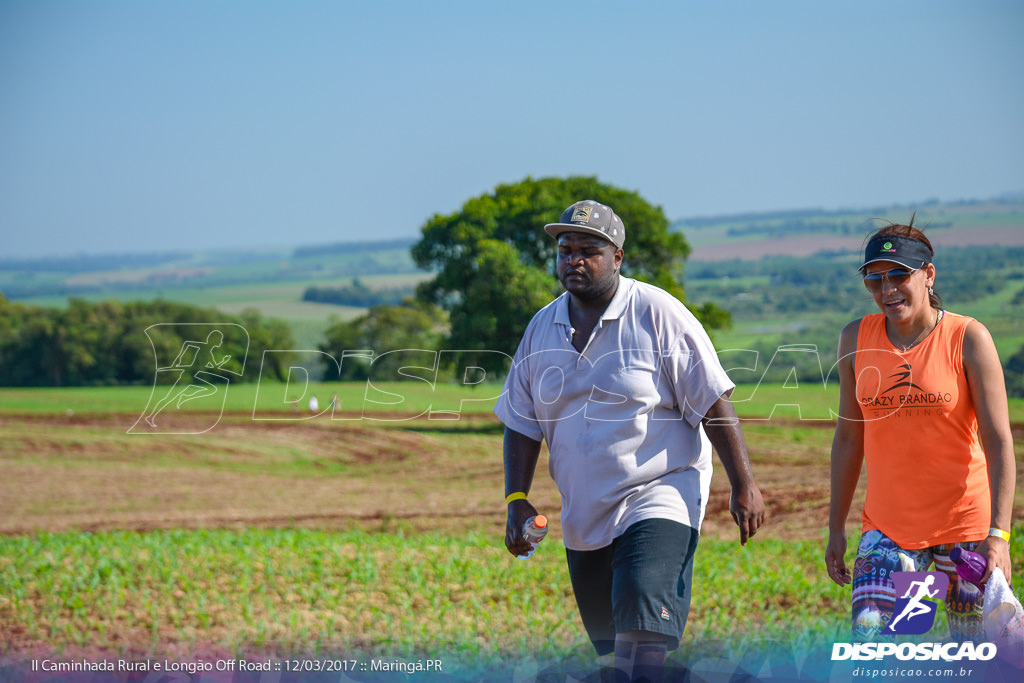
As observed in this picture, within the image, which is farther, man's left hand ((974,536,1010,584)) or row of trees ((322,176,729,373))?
row of trees ((322,176,729,373))

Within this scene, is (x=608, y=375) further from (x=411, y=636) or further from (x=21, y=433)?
(x=21, y=433)

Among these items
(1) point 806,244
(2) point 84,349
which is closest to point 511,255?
(2) point 84,349

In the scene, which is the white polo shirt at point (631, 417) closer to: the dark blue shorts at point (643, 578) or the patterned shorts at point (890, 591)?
the dark blue shorts at point (643, 578)

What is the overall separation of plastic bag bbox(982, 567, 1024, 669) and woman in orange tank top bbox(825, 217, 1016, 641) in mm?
39

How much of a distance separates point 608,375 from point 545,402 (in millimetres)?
307

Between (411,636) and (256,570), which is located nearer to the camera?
(411,636)

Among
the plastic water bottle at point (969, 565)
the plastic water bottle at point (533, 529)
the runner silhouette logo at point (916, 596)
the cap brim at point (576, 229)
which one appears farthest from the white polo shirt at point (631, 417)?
the plastic water bottle at point (969, 565)

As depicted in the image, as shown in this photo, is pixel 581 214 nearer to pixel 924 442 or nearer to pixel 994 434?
pixel 924 442

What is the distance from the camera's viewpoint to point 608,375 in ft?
12.0

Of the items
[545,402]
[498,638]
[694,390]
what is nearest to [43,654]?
[498,638]

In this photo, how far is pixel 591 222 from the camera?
3719 mm

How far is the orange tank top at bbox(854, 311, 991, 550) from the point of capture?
10.9 ft

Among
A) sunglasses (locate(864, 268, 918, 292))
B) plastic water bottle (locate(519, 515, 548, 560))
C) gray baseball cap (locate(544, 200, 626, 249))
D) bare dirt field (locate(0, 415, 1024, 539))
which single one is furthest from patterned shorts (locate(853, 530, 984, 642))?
bare dirt field (locate(0, 415, 1024, 539))

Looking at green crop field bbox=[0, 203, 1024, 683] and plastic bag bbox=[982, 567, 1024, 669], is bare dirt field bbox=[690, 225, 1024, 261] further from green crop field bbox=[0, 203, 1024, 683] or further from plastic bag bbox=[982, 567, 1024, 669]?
plastic bag bbox=[982, 567, 1024, 669]
